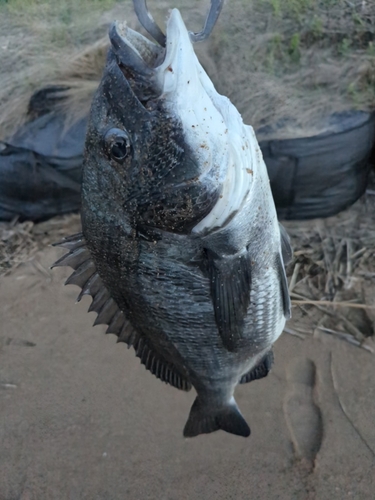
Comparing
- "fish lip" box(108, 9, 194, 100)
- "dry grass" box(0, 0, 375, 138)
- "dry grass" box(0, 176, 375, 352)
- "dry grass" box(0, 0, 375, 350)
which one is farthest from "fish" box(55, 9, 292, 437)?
"dry grass" box(0, 0, 375, 138)

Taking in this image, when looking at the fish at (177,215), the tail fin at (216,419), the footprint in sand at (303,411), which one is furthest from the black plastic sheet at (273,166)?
the tail fin at (216,419)

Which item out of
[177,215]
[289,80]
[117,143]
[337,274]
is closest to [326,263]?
[337,274]

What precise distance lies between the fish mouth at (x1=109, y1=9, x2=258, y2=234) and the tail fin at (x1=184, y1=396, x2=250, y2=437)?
2.79 ft

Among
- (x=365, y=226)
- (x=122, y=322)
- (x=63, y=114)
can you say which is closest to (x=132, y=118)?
(x=122, y=322)

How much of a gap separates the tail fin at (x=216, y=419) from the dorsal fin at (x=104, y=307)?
13cm

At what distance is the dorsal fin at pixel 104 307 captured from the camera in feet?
4.38

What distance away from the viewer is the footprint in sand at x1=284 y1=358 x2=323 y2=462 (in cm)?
199

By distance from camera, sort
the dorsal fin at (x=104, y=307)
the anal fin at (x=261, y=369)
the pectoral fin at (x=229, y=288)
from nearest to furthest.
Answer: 1. the pectoral fin at (x=229, y=288)
2. the dorsal fin at (x=104, y=307)
3. the anal fin at (x=261, y=369)

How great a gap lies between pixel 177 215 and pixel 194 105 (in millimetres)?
243

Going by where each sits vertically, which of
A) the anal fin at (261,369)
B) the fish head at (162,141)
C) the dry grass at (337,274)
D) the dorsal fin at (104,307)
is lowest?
the dry grass at (337,274)

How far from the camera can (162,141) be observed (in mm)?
955

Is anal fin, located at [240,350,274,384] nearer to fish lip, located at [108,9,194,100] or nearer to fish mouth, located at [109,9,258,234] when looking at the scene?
fish mouth, located at [109,9,258,234]

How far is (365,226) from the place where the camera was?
2836 mm

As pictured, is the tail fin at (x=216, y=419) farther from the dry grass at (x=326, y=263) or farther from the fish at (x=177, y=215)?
the dry grass at (x=326, y=263)
